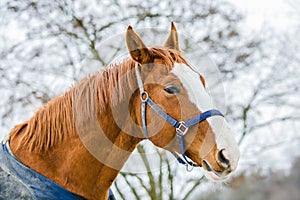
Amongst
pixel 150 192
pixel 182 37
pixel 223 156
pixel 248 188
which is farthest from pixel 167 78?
pixel 150 192

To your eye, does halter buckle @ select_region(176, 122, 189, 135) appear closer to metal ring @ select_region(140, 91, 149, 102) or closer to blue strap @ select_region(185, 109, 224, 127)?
blue strap @ select_region(185, 109, 224, 127)

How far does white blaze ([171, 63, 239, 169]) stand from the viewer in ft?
10.00

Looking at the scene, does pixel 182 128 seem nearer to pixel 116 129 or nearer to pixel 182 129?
pixel 182 129

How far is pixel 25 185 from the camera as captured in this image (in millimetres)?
3113

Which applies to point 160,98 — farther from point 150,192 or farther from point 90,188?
point 150,192

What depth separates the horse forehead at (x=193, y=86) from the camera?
3189 millimetres

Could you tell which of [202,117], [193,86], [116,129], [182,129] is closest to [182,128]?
[182,129]

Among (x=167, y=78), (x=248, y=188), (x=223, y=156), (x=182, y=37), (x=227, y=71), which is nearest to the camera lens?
(x=248, y=188)

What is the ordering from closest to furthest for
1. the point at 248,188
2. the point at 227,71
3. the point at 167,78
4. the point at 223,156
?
the point at 248,188 → the point at 223,156 → the point at 167,78 → the point at 227,71

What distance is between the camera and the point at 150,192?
27.7ft

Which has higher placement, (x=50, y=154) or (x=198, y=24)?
(x=50, y=154)

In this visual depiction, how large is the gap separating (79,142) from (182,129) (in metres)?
0.63

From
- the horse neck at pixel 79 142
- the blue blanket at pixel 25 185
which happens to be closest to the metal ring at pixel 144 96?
the horse neck at pixel 79 142

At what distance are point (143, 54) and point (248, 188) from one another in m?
1.26
